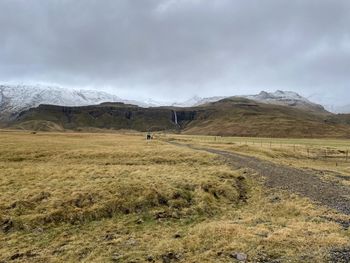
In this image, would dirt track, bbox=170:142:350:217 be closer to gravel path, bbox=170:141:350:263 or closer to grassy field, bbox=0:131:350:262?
gravel path, bbox=170:141:350:263

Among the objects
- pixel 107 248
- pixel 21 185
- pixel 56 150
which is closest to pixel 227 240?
pixel 107 248

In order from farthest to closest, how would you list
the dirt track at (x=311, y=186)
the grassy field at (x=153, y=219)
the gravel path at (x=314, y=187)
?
the dirt track at (x=311, y=186) < the gravel path at (x=314, y=187) < the grassy field at (x=153, y=219)

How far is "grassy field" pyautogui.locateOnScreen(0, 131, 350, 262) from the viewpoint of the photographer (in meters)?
17.0

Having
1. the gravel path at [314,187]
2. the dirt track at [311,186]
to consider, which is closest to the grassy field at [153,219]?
the gravel path at [314,187]

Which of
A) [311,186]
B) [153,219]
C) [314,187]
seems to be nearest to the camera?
[153,219]

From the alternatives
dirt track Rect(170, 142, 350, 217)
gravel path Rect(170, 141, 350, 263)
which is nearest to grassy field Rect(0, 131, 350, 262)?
gravel path Rect(170, 141, 350, 263)

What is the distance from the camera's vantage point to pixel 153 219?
2286cm

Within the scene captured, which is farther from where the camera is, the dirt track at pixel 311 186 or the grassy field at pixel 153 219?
the dirt track at pixel 311 186

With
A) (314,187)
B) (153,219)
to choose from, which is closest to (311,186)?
(314,187)

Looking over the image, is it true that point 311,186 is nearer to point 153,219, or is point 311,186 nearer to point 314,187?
point 314,187

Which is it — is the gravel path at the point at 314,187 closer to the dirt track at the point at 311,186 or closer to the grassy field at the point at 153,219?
the dirt track at the point at 311,186

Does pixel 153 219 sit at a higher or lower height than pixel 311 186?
lower

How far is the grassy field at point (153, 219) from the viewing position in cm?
1700

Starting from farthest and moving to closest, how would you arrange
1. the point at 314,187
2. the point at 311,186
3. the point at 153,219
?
the point at 311,186 → the point at 314,187 → the point at 153,219
